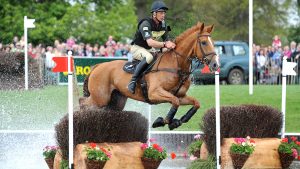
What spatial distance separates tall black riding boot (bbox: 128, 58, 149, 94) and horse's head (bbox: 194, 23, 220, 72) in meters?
Result: 0.88

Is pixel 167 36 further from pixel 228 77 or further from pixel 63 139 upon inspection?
pixel 228 77

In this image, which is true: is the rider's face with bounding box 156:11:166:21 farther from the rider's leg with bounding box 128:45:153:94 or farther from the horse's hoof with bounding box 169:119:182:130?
the horse's hoof with bounding box 169:119:182:130

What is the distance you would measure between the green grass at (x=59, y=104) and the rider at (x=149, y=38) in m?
3.89

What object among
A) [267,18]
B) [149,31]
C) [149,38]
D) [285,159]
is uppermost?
[267,18]

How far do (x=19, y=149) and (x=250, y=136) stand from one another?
511 cm

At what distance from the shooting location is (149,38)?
43.1 ft

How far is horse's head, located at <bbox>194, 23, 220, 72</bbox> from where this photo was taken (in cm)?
1246

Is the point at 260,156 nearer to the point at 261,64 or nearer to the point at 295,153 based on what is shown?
the point at 295,153

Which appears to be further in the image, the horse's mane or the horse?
the horse's mane

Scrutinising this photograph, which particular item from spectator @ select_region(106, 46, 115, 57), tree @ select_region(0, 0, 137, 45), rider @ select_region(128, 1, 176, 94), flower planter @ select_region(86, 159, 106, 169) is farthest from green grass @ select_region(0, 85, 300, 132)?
tree @ select_region(0, 0, 137, 45)

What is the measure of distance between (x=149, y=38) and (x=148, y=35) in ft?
0.17

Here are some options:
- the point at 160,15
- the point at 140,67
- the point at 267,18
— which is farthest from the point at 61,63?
the point at 267,18

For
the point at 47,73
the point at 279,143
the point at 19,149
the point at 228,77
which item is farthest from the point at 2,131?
the point at 228,77

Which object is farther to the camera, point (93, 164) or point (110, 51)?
point (110, 51)
